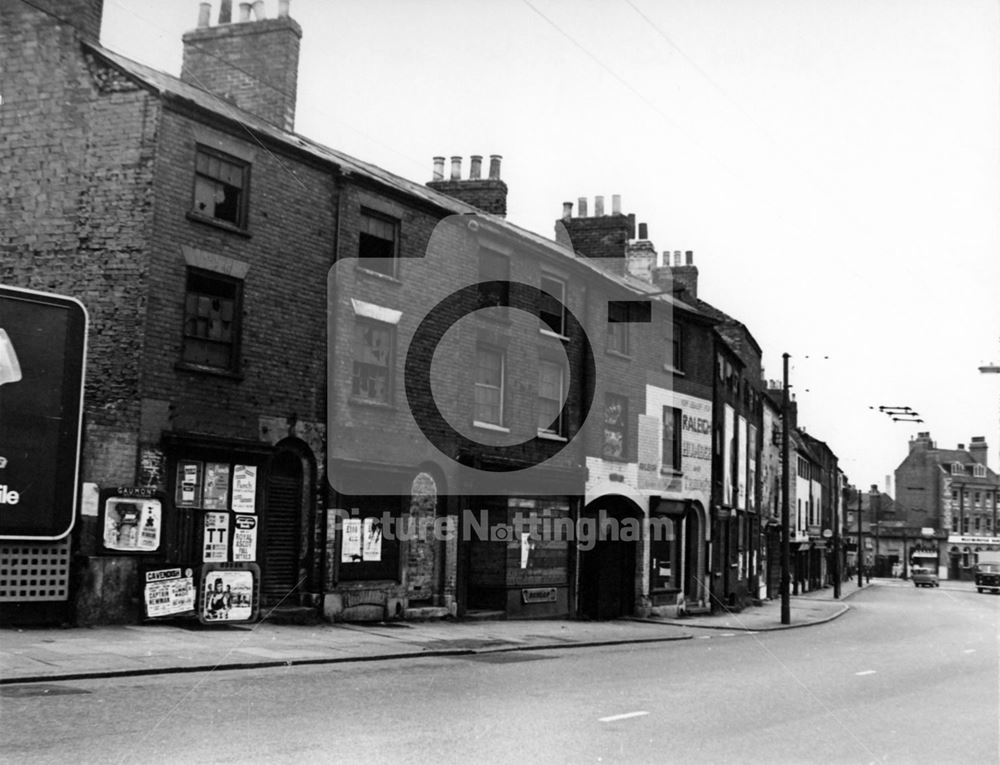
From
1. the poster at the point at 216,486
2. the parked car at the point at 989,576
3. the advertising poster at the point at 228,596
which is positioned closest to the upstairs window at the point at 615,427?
the advertising poster at the point at 228,596

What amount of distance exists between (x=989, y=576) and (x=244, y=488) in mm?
64009

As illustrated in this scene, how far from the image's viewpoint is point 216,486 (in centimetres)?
1739

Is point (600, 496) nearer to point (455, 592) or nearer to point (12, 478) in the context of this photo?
point (455, 592)

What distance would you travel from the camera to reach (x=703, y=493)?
32500 mm

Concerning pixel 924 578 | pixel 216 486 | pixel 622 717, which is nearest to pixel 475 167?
pixel 216 486

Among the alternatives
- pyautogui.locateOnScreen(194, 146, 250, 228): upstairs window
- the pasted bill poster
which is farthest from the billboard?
pyautogui.locateOnScreen(194, 146, 250, 228): upstairs window

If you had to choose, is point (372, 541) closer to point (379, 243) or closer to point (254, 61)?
point (379, 243)

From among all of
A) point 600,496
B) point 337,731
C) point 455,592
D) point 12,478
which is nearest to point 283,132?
point 455,592

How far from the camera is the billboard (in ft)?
8.60

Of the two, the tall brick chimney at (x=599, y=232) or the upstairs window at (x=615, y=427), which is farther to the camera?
the tall brick chimney at (x=599, y=232)

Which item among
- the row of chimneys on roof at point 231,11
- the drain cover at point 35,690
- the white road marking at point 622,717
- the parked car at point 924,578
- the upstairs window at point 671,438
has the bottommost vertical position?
the parked car at point 924,578

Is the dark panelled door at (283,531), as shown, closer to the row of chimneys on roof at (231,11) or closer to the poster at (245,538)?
the poster at (245,538)

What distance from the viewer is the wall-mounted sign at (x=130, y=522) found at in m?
15.6

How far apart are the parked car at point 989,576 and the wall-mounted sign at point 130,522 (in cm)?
6570
